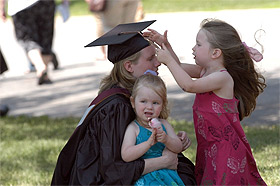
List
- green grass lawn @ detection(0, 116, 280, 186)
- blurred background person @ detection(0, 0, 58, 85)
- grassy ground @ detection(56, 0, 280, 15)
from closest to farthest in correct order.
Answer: green grass lawn @ detection(0, 116, 280, 186)
blurred background person @ detection(0, 0, 58, 85)
grassy ground @ detection(56, 0, 280, 15)

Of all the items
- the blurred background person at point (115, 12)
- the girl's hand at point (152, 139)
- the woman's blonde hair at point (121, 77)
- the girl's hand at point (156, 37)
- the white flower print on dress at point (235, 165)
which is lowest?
the blurred background person at point (115, 12)

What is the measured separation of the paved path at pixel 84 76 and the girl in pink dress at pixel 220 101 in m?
0.76

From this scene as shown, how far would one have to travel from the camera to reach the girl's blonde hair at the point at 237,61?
12.6 feet

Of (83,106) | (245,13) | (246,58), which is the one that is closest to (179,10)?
(245,13)

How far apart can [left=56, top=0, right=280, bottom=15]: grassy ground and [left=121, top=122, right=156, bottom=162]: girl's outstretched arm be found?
53.6ft

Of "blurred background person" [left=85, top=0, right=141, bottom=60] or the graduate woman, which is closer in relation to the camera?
the graduate woman

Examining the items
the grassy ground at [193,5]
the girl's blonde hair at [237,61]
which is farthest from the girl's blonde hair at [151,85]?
the grassy ground at [193,5]

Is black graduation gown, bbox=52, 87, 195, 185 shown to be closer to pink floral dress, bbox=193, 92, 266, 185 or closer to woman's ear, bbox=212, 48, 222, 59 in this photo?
pink floral dress, bbox=193, 92, 266, 185

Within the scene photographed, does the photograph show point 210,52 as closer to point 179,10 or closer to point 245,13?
point 245,13

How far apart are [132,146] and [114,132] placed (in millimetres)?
149

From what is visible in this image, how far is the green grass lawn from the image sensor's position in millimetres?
Result: 5320

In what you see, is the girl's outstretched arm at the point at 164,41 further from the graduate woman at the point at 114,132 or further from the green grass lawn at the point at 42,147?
the green grass lawn at the point at 42,147

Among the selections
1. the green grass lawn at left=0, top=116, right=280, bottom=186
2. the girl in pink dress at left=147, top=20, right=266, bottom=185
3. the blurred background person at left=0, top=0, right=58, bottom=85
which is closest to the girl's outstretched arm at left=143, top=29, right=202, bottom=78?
the girl in pink dress at left=147, top=20, right=266, bottom=185

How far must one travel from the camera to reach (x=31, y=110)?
8312 millimetres
